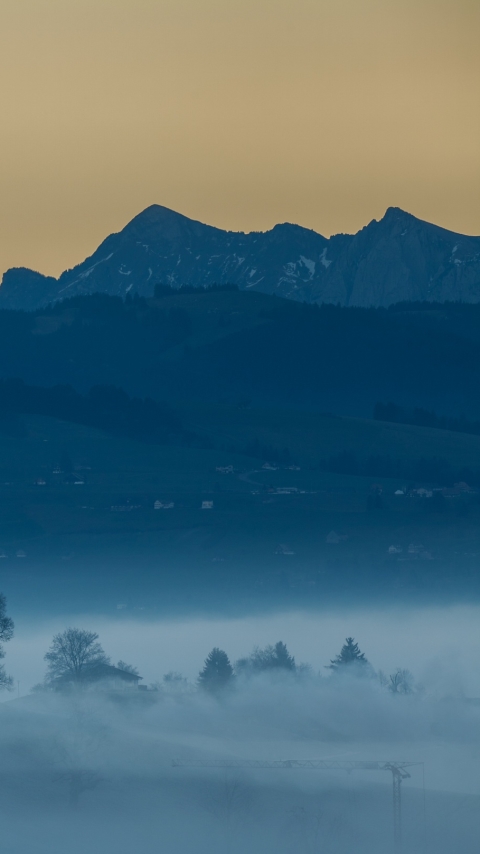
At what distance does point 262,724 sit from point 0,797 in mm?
40291

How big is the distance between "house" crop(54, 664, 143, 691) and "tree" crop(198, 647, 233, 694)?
1338 cm

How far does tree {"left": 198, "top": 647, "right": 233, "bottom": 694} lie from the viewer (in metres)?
180

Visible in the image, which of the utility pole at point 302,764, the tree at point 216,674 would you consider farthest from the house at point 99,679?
the tree at point 216,674

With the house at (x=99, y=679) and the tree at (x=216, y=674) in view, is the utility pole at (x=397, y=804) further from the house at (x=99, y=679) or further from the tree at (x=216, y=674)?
the tree at (x=216, y=674)

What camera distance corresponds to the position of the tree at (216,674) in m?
180

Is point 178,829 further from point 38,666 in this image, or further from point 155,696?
point 38,666

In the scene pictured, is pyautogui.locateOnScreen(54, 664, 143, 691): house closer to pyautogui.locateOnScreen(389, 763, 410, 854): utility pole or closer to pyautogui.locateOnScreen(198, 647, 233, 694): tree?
pyautogui.locateOnScreen(198, 647, 233, 694): tree

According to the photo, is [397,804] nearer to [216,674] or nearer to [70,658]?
[70,658]

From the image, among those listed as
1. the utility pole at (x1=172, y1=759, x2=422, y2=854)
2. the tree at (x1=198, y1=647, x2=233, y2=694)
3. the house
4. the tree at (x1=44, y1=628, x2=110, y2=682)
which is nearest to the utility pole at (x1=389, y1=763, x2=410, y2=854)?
the utility pole at (x1=172, y1=759, x2=422, y2=854)

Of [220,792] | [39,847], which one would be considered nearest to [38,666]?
[220,792]

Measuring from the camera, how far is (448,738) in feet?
529

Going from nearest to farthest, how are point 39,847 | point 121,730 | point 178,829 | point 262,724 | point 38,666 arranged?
point 39,847 < point 178,829 < point 121,730 < point 262,724 < point 38,666

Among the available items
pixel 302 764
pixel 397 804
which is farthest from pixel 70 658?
pixel 397 804

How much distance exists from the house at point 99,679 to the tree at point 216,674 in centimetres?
1338
